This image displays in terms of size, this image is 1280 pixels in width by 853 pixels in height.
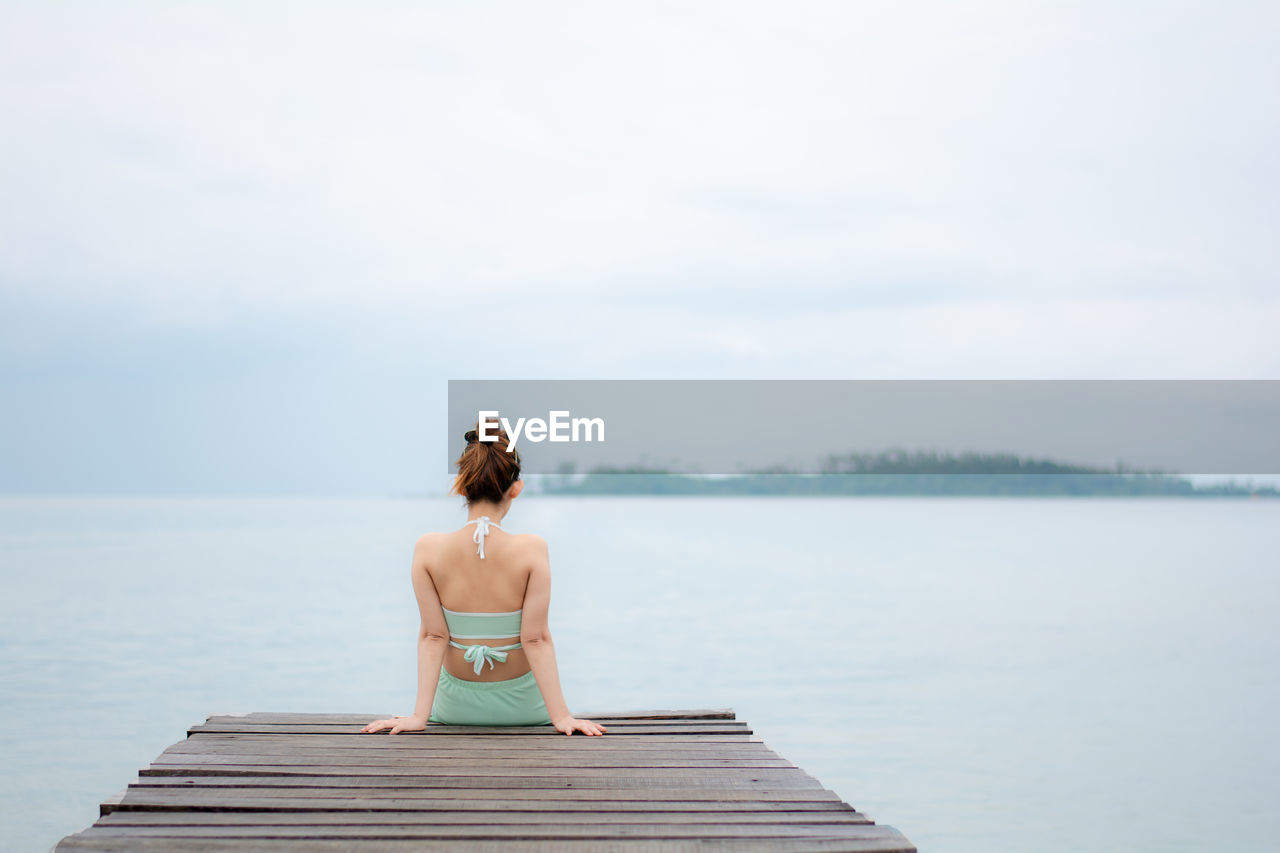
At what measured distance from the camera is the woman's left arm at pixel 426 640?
3.43m

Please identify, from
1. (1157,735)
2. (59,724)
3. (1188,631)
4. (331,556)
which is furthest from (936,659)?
(331,556)

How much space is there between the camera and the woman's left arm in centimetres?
343

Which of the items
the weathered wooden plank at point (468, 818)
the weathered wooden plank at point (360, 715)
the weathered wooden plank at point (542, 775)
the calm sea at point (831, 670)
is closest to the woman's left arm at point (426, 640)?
the weathered wooden plank at point (360, 715)

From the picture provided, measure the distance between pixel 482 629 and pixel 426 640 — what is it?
187mm

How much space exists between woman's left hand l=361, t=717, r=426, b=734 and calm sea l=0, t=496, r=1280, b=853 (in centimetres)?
362

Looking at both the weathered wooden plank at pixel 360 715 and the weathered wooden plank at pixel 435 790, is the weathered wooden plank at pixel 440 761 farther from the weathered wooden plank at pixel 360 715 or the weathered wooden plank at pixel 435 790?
A: the weathered wooden plank at pixel 360 715

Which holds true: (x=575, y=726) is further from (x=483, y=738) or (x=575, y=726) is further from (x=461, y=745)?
(x=461, y=745)

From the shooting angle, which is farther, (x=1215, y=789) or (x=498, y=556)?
(x=1215, y=789)

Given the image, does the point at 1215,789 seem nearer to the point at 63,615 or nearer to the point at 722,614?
the point at 722,614

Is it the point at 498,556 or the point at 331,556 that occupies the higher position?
the point at 498,556

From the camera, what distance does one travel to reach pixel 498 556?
3379 millimetres

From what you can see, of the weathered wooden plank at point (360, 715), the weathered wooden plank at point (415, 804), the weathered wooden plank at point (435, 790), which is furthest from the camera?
the weathered wooden plank at point (360, 715)

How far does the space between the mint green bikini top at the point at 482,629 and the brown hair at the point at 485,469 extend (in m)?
0.40

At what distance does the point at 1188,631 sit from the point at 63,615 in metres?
23.2
